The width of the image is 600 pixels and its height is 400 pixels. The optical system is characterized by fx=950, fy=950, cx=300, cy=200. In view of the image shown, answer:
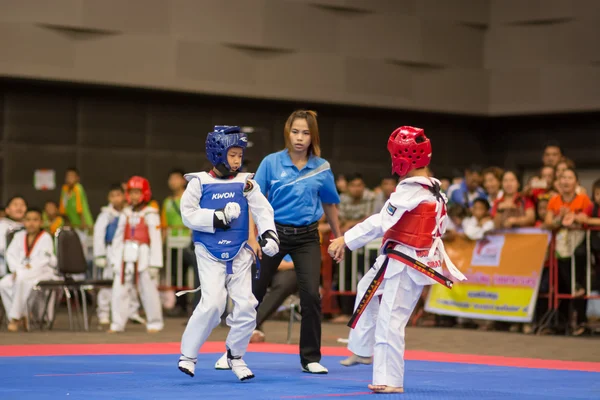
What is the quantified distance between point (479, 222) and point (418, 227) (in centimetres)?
575

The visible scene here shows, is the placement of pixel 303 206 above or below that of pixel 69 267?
above

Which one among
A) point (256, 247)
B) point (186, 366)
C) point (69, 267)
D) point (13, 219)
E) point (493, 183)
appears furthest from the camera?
point (13, 219)

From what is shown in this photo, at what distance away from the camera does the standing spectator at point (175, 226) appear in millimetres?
13367

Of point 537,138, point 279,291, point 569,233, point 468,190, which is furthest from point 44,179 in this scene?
point 537,138

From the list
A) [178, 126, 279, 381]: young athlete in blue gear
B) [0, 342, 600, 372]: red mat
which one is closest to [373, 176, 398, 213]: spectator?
[0, 342, 600, 372]: red mat

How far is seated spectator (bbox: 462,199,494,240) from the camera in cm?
1110

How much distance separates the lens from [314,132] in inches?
267

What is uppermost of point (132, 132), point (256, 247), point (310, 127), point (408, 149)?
point (132, 132)

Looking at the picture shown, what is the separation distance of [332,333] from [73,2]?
7674 mm

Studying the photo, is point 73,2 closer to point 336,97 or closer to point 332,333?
point 336,97

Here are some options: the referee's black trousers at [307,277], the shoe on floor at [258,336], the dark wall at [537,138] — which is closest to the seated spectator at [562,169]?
the shoe on floor at [258,336]

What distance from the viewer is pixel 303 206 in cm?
675

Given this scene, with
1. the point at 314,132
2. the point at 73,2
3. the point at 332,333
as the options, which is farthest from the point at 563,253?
the point at 73,2

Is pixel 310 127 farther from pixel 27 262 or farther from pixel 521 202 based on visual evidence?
pixel 27 262
